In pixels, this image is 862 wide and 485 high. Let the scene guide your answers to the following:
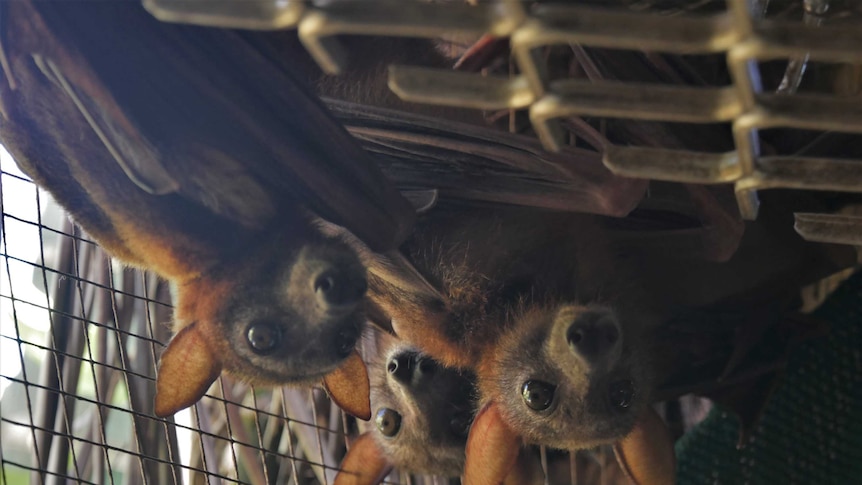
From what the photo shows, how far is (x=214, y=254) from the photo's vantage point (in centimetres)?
165

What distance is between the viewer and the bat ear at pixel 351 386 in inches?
74.3

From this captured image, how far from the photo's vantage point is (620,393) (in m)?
1.92

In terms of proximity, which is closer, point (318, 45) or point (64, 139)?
point (318, 45)

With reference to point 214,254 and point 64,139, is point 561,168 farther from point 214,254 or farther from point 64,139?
point 64,139

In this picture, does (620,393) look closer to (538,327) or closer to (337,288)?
(538,327)

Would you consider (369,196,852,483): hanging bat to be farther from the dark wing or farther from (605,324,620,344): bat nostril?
the dark wing

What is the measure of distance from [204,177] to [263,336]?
0.31 metres

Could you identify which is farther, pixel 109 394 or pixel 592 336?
pixel 109 394

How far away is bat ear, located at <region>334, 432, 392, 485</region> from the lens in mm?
2150

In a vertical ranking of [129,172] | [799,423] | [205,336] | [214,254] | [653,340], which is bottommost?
[799,423]

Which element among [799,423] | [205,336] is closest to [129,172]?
[205,336]

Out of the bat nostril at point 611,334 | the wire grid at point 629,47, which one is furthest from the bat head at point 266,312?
the wire grid at point 629,47

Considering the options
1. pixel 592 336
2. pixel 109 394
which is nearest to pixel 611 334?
pixel 592 336

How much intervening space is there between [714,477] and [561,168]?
114 cm
